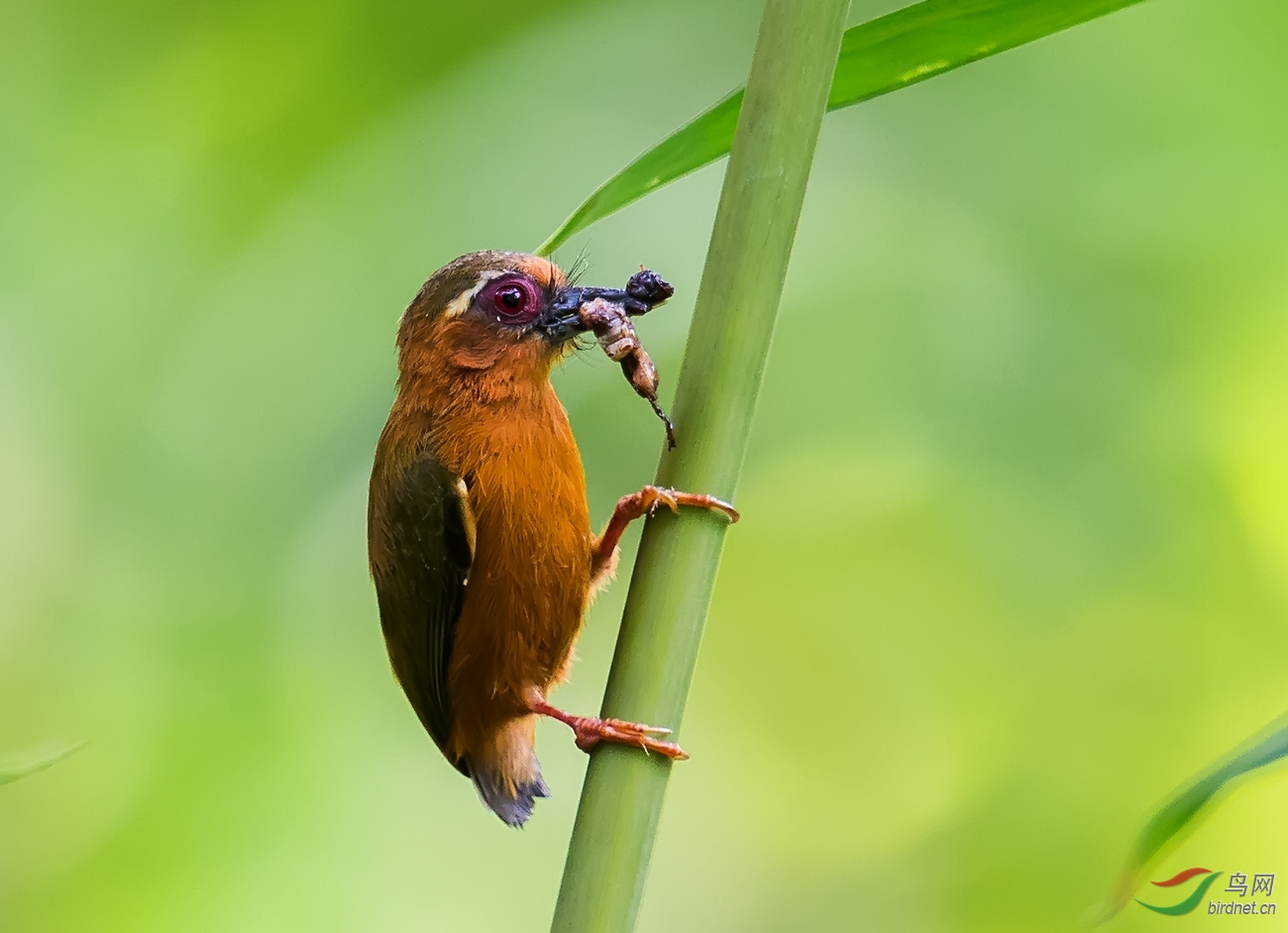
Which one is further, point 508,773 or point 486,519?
point 508,773

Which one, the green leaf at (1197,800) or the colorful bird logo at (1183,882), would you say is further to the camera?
the colorful bird logo at (1183,882)

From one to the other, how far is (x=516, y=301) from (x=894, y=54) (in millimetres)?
614

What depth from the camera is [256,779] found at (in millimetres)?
2043

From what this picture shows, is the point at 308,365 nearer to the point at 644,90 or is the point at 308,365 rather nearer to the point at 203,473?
the point at 203,473

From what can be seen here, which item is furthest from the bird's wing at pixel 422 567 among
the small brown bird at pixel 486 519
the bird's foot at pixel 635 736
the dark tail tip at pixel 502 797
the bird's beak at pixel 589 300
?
the bird's foot at pixel 635 736

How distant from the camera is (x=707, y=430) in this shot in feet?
2.24

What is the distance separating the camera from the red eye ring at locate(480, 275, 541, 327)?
1286 millimetres

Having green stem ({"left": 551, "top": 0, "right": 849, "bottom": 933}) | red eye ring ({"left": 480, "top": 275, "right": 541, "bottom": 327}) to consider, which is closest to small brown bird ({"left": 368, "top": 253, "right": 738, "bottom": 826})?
red eye ring ({"left": 480, "top": 275, "right": 541, "bottom": 327})

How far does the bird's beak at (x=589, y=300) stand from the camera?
1050mm

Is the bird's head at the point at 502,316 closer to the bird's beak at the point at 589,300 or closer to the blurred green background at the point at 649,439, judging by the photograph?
the bird's beak at the point at 589,300

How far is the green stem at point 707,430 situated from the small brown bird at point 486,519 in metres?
0.50

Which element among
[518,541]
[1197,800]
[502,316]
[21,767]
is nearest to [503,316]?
[502,316]

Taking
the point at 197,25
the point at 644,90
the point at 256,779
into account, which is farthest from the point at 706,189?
the point at 256,779

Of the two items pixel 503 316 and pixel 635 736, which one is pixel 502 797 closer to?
pixel 503 316
